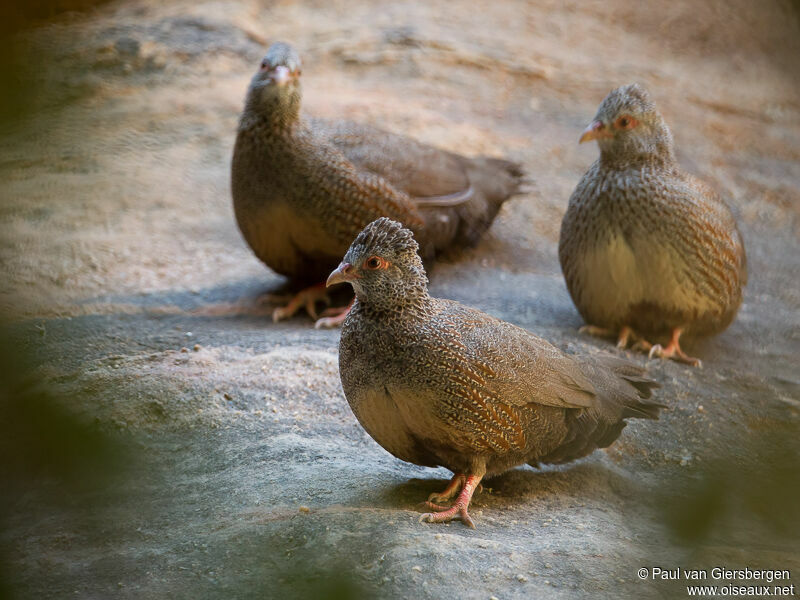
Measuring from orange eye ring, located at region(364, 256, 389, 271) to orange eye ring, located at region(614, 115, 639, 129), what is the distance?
2498 mm

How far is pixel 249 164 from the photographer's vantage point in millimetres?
6434

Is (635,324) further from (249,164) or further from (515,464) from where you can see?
(249,164)

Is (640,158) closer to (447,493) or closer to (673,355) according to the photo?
(673,355)

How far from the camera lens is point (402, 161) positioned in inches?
265

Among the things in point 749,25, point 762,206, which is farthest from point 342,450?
point 749,25

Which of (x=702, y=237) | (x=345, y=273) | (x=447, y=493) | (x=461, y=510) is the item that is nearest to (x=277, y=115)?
(x=345, y=273)

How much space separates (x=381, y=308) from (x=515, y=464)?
0.96 m

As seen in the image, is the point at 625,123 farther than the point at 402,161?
No

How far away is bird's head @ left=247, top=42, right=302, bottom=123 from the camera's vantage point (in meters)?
6.32

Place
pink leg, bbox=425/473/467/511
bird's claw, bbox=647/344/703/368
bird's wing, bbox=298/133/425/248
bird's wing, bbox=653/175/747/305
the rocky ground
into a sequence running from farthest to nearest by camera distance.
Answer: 1. bird's wing, bbox=298/133/425/248
2. bird's claw, bbox=647/344/703/368
3. bird's wing, bbox=653/175/747/305
4. pink leg, bbox=425/473/467/511
5. the rocky ground

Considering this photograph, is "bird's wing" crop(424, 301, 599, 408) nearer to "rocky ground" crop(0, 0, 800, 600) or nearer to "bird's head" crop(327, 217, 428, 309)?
"bird's head" crop(327, 217, 428, 309)

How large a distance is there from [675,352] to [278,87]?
10.5 feet

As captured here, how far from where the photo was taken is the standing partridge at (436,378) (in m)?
3.82

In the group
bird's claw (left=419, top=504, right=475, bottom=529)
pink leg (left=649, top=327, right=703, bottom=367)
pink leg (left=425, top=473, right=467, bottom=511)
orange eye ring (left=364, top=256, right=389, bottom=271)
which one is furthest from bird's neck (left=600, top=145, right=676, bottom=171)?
bird's claw (left=419, top=504, right=475, bottom=529)
